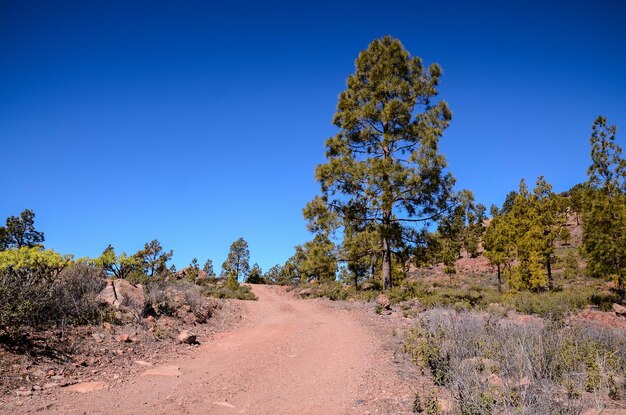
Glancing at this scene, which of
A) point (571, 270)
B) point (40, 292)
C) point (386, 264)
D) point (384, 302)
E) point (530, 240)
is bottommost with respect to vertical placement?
point (384, 302)

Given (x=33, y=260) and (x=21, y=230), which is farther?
(x=21, y=230)

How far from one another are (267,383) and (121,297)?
653cm

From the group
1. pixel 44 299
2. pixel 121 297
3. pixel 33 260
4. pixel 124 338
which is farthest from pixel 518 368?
pixel 33 260

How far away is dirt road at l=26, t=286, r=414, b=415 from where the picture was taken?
521 centimetres

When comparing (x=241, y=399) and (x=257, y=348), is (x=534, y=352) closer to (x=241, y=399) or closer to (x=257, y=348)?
(x=241, y=399)

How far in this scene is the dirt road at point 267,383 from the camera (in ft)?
17.1

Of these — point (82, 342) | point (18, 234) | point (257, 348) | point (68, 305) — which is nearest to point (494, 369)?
point (257, 348)

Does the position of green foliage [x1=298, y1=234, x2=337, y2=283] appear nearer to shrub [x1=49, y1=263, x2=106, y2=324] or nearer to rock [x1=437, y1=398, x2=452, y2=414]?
shrub [x1=49, y1=263, x2=106, y2=324]

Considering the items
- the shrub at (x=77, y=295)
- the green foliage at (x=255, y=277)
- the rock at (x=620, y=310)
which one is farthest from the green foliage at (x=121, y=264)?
the green foliage at (x=255, y=277)

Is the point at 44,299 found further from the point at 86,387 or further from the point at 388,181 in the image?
the point at 388,181

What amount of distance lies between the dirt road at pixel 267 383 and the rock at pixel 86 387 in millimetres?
113

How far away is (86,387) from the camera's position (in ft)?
19.3

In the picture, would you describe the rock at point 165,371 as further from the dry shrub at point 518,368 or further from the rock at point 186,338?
the dry shrub at point 518,368

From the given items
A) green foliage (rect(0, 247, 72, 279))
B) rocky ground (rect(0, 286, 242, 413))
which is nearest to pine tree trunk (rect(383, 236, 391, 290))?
rocky ground (rect(0, 286, 242, 413))
